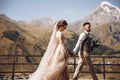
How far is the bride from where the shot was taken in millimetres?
7484

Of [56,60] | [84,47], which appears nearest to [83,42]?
[84,47]

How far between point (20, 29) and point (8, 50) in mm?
45666

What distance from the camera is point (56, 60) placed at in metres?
7.57

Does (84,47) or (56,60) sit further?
(84,47)

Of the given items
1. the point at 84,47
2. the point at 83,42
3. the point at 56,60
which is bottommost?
the point at 56,60

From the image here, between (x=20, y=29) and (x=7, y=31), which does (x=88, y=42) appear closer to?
(x=7, y=31)

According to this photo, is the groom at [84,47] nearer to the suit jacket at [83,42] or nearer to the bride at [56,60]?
the suit jacket at [83,42]

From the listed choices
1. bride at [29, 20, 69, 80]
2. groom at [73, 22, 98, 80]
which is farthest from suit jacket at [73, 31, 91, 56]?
bride at [29, 20, 69, 80]

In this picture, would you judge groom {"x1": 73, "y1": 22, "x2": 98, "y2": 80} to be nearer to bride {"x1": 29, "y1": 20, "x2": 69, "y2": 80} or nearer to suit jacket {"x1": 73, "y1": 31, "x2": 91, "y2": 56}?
suit jacket {"x1": 73, "y1": 31, "x2": 91, "y2": 56}

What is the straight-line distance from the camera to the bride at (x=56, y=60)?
748cm

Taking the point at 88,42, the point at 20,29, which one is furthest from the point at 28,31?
the point at 88,42

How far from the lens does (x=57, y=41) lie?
7641 mm

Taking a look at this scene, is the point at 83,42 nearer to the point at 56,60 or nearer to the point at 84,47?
the point at 84,47

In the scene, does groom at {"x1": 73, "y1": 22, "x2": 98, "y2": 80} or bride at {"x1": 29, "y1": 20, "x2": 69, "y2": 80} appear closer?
bride at {"x1": 29, "y1": 20, "x2": 69, "y2": 80}
